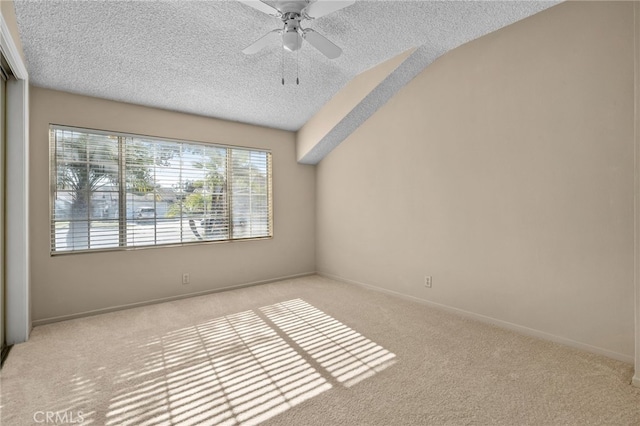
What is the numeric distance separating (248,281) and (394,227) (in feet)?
7.47

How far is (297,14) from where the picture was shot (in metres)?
2.24

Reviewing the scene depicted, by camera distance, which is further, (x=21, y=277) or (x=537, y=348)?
(x=21, y=277)

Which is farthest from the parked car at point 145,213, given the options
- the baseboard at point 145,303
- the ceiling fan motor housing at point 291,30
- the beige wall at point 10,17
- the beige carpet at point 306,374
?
the ceiling fan motor housing at point 291,30

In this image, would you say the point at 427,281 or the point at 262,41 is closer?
the point at 262,41

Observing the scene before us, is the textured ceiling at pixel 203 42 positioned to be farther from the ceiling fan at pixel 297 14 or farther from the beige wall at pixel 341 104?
the ceiling fan at pixel 297 14

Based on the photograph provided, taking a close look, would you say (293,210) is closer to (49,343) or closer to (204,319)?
(204,319)

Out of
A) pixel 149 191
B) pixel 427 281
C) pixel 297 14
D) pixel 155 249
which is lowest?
pixel 427 281

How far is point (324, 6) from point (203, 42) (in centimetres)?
130

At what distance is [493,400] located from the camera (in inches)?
70.9

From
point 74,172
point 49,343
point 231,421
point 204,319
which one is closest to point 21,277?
point 49,343

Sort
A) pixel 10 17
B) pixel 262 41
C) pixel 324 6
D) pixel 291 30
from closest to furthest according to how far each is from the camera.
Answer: pixel 324 6 → pixel 10 17 → pixel 291 30 → pixel 262 41

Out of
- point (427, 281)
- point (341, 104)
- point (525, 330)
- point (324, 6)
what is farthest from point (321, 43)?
point (525, 330)

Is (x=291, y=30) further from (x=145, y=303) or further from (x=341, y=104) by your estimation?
(x=145, y=303)

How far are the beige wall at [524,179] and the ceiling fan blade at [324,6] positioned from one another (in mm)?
1762
